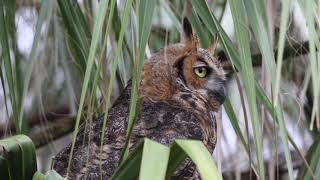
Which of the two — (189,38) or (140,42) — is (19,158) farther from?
(189,38)

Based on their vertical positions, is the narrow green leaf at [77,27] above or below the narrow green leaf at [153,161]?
above

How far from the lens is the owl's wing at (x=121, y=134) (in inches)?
67.8

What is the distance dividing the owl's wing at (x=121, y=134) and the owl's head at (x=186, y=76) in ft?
0.19

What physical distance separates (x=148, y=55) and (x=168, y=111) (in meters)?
0.17

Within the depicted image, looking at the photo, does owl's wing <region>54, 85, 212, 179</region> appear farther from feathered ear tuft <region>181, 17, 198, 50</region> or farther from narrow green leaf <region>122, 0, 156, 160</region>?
narrow green leaf <region>122, 0, 156, 160</region>

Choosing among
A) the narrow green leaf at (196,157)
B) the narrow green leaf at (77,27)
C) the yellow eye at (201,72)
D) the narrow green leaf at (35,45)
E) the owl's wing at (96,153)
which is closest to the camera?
the narrow green leaf at (196,157)

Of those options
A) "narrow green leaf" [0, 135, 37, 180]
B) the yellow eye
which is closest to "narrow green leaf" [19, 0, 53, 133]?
"narrow green leaf" [0, 135, 37, 180]

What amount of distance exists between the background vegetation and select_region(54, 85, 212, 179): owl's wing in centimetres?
5

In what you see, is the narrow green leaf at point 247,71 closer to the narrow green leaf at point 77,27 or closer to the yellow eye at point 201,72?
the narrow green leaf at point 77,27

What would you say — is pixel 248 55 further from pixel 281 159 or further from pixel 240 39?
pixel 281 159

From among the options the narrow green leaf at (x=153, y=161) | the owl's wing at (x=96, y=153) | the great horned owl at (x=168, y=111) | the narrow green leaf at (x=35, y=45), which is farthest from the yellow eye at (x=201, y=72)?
the narrow green leaf at (x=153, y=161)

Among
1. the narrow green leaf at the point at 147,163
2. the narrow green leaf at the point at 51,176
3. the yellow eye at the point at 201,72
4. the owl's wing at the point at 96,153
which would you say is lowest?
the owl's wing at the point at 96,153

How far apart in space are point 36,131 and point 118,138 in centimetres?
97

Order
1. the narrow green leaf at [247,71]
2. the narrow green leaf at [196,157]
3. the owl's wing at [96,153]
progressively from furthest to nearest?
the owl's wing at [96,153] → the narrow green leaf at [247,71] → the narrow green leaf at [196,157]
